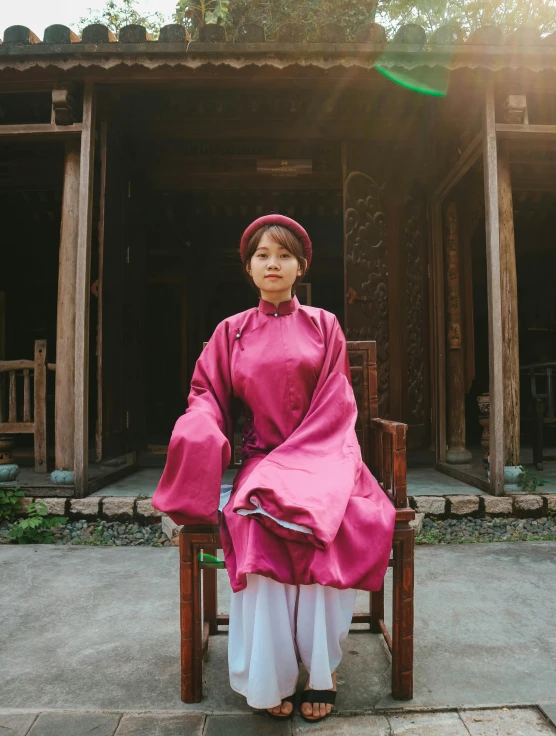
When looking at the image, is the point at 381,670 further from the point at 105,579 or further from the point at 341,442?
the point at 105,579

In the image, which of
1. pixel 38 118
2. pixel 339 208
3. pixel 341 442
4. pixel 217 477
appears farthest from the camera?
pixel 339 208

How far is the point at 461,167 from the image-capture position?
4.91 meters

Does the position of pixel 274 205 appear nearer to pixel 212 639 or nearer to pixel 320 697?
pixel 212 639

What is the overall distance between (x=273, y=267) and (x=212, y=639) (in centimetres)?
154

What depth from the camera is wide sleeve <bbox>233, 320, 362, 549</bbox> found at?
63.2 inches

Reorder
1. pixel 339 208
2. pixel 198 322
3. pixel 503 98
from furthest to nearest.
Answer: pixel 198 322, pixel 339 208, pixel 503 98

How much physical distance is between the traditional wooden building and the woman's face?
245 centimetres

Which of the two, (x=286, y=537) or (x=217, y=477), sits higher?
(x=217, y=477)

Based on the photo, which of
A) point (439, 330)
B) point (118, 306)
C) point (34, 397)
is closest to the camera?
point (34, 397)

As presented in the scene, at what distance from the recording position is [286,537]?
1626 mm

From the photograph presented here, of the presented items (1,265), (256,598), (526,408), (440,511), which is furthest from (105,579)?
(526,408)

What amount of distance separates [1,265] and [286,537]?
24.1 ft

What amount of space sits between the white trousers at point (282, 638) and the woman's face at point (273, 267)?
1.02 meters

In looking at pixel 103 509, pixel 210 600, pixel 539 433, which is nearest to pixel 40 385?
pixel 103 509
